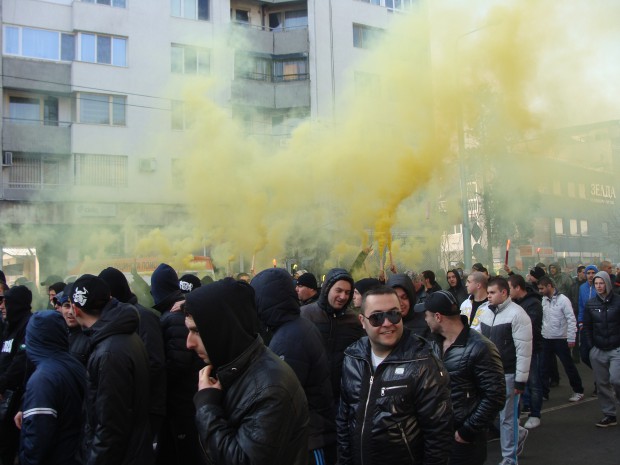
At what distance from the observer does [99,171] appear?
23.4 metres

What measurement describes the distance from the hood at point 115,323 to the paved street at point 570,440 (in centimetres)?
439

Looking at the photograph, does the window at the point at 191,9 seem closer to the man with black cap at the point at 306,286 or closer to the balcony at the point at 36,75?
the balcony at the point at 36,75

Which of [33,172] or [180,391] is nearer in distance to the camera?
[180,391]

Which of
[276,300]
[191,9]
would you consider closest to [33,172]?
[191,9]

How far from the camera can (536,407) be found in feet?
24.7

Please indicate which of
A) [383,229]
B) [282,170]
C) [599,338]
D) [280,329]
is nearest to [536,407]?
[599,338]

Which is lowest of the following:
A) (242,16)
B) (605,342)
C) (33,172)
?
(605,342)

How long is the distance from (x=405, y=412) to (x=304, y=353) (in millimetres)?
921

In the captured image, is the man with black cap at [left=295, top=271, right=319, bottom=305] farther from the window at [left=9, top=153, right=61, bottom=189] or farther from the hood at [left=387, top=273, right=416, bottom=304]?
the window at [left=9, top=153, right=61, bottom=189]

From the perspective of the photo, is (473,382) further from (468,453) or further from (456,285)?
(456,285)

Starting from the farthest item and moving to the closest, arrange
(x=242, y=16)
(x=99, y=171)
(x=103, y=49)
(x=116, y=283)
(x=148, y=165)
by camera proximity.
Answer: (x=242, y=16), (x=103, y=49), (x=148, y=165), (x=99, y=171), (x=116, y=283)

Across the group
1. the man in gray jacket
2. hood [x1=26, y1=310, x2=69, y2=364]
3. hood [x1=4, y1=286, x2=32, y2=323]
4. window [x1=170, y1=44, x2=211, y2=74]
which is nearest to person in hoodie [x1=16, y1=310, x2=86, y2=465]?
hood [x1=26, y1=310, x2=69, y2=364]

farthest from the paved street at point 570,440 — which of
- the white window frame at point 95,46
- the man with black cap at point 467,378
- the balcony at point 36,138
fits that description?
the white window frame at point 95,46

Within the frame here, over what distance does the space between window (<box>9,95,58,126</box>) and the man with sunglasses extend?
23422 millimetres
